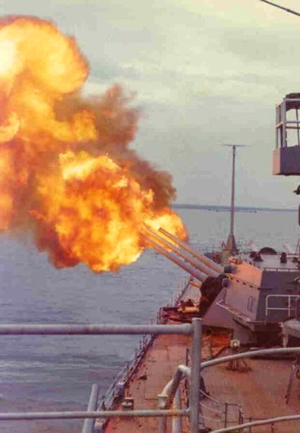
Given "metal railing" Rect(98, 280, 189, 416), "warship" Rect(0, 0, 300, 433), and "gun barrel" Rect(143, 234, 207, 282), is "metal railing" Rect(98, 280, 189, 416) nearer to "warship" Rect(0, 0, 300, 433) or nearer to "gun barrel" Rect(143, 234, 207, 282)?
"warship" Rect(0, 0, 300, 433)

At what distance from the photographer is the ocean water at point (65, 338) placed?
33094 mm

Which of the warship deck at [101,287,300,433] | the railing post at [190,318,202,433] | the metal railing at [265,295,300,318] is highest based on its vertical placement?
the metal railing at [265,295,300,318]

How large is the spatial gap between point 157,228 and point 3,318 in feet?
100.0

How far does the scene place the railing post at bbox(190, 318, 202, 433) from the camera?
3.99 m

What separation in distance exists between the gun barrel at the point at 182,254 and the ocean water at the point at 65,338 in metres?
8.11

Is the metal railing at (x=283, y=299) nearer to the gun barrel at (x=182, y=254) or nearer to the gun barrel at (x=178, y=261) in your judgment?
the gun barrel at (x=182, y=254)

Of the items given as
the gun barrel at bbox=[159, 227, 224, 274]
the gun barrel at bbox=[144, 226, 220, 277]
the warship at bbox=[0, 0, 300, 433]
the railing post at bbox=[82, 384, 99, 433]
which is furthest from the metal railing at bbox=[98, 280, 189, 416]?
the railing post at bbox=[82, 384, 99, 433]

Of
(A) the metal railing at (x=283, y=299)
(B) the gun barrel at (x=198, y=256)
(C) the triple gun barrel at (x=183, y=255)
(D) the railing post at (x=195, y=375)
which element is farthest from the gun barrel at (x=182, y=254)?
(D) the railing post at (x=195, y=375)

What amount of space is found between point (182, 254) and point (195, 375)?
23.1 metres

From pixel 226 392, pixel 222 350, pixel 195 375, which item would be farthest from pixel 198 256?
pixel 195 375

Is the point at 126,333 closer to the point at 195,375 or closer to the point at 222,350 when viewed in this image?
the point at 195,375

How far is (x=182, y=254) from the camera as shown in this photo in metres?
27.2

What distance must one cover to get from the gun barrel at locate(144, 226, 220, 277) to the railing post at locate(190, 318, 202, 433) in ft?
74.2

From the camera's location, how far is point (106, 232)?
2544 cm
